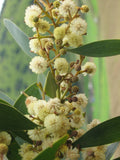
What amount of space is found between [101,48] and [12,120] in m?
0.24

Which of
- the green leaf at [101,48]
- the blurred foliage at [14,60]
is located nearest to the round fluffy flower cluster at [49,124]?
the green leaf at [101,48]

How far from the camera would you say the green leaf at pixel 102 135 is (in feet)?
1.89

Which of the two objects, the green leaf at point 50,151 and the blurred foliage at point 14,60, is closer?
the green leaf at point 50,151

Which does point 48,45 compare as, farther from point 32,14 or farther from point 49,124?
point 49,124

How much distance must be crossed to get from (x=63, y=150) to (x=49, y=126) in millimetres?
54

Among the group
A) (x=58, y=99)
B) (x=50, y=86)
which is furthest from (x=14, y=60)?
(x=58, y=99)

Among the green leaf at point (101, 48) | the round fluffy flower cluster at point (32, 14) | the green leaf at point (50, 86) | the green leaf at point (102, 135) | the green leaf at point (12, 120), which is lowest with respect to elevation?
the green leaf at point (102, 135)

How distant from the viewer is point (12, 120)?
541 mm

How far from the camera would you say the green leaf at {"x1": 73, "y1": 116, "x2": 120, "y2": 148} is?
0.58 m

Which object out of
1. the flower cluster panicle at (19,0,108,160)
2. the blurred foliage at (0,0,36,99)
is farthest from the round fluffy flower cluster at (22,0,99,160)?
the blurred foliage at (0,0,36,99)

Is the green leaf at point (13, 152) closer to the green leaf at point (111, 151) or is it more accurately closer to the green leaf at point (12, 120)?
the green leaf at point (12, 120)

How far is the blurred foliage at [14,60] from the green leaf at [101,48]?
1.99 ft

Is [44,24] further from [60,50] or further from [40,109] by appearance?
[40,109]

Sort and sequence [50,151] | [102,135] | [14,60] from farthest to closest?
[14,60], [102,135], [50,151]
